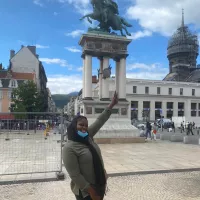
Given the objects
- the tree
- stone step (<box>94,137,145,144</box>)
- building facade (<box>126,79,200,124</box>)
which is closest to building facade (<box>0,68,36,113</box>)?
the tree

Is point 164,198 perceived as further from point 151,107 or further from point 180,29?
point 180,29

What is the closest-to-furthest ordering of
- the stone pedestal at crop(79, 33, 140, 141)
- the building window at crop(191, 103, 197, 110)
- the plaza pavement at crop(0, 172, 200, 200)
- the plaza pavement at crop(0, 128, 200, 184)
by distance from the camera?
the plaza pavement at crop(0, 172, 200, 200) → the plaza pavement at crop(0, 128, 200, 184) → the stone pedestal at crop(79, 33, 140, 141) → the building window at crop(191, 103, 197, 110)

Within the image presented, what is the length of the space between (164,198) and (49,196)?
2.80 metres

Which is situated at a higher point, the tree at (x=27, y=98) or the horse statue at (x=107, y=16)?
the horse statue at (x=107, y=16)

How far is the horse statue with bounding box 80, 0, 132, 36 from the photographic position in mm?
25234

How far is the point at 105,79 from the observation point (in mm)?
25047

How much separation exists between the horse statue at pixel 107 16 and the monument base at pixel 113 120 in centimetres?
725

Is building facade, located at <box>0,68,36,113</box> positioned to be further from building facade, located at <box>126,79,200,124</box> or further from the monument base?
the monument base

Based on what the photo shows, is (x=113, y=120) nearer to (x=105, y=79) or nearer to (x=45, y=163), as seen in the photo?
(x=105, y=79)

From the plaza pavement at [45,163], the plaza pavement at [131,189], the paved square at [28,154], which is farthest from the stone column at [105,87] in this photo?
the plaza pavement at [131,189]

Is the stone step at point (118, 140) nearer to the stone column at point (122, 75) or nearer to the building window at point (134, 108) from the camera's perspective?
the stone column at point (122, 75)

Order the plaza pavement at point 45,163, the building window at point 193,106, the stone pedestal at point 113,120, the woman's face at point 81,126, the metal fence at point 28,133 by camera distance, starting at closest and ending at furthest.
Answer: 1. the woman's face at point 81,126
2. the plaza pavement at point 45,163
3. the metal fence at point 28,133
4. the stone pedestal at point 113,120
5. the building window at point 193,106

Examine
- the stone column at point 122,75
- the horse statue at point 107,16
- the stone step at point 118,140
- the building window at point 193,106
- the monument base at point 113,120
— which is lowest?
the stone step at point 118,140

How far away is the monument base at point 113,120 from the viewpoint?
831 inches
